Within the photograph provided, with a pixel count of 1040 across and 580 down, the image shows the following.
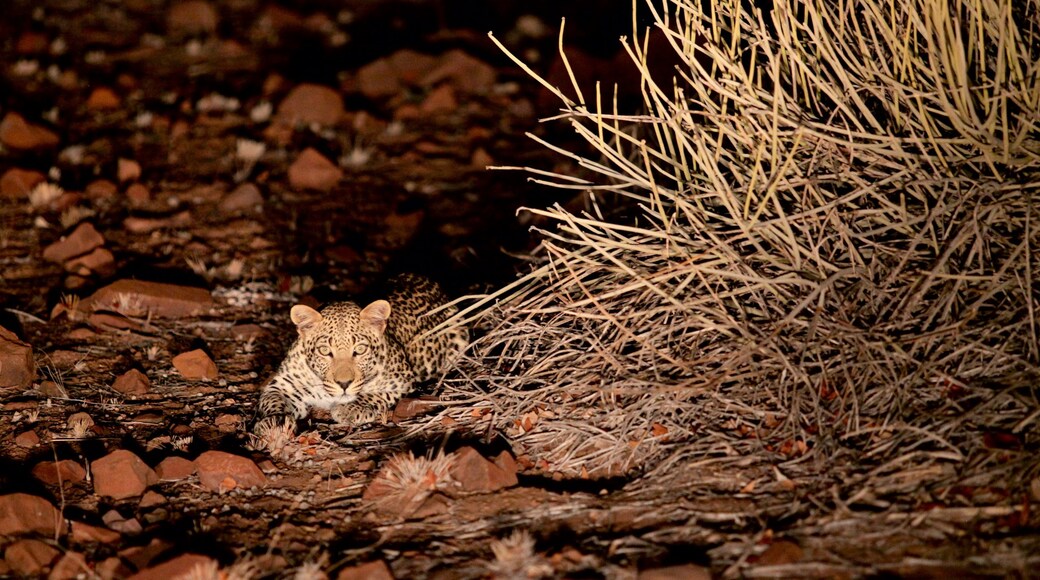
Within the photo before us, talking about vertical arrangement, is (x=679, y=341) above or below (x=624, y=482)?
above

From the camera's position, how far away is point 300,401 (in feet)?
20.3

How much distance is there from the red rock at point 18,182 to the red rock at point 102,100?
220 cm

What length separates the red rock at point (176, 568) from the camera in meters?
4.46

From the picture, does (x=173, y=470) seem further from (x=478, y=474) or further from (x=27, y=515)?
(x=478, y=474)

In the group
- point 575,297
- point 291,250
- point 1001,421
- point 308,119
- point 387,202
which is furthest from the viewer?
point 308,119

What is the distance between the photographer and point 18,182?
9.40 meters

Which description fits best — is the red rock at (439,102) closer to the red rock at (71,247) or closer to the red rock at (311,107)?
the red rock at (311,107)

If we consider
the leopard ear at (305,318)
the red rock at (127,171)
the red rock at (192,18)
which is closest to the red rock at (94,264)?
the red rock at (127,171)

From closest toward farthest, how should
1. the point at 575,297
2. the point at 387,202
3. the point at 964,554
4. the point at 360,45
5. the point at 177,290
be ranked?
the point at 964,554, the point at 575,297, the point at 177,290, the point at 387,202, the point at 360,45

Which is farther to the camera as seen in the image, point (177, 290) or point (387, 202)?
point (387, 202)

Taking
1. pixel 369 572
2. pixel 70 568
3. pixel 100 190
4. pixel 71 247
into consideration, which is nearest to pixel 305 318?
pixel 70 568

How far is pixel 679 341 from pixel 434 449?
1362mm

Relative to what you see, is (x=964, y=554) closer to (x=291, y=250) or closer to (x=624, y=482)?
(x=624, y=482)

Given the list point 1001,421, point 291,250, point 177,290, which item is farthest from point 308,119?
point 1001,421
